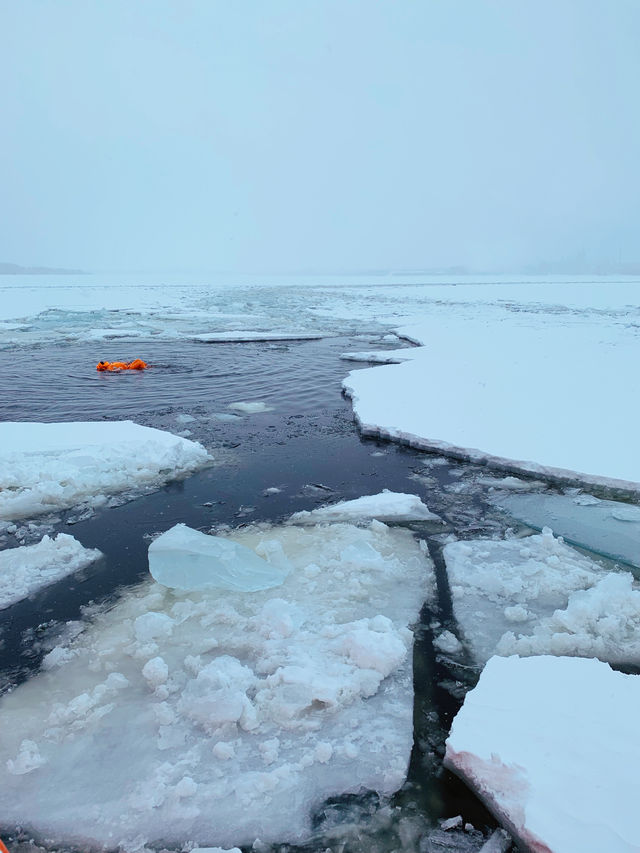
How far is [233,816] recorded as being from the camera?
6.84 feet

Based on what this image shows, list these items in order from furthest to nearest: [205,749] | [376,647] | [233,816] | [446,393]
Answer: [446,393]
[376,647]
[205,749]
[233,816]

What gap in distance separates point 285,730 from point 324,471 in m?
3.38

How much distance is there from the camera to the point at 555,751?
2.17 m

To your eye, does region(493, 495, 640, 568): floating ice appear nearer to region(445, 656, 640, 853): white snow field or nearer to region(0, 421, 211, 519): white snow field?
region(445, 656, 640, 853): white snow field

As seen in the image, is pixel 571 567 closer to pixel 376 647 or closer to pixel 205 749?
pixel 376 647

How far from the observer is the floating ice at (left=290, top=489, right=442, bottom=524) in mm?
4555

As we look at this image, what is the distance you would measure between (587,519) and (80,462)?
4.95m

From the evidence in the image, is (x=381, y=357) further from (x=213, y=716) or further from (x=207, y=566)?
(x=213, y=716)

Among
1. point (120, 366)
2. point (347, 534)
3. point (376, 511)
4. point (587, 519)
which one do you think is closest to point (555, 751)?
point (347, 534)

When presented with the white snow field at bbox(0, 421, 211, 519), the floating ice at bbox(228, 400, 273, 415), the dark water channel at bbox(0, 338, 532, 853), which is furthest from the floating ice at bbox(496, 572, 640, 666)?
the floating ice at bbox(228, 400, 273, 415)

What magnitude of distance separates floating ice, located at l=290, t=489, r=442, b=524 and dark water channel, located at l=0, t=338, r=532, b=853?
192 millimetres

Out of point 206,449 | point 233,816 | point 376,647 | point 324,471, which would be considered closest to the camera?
point 233,816

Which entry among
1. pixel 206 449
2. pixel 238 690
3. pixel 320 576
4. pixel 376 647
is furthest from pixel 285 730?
pixel 206 449

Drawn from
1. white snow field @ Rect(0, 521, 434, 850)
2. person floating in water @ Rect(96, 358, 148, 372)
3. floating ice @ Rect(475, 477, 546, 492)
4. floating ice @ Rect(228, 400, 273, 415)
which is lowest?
white snow field @ Rect(0, 521, 434, 850)
